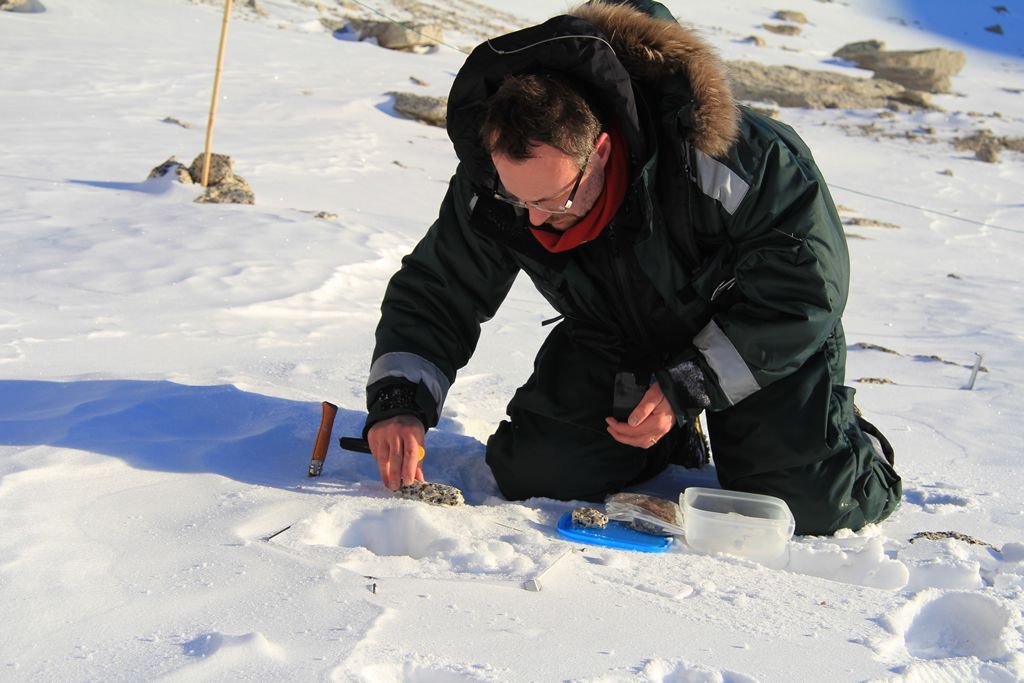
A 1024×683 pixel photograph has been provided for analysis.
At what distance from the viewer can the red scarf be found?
1907 millimetres

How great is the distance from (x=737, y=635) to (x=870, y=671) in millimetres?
Answer: 199

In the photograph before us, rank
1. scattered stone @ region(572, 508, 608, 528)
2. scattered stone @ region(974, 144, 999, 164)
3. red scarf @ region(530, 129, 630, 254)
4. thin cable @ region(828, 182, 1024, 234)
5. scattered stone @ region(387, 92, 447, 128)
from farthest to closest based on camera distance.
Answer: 1. scattered stone @ region(974, 144, 999, 164)
2. scattered stone @ region(387, 92, 447, 128)
3. thin cable @ region(828, 182, 1024, 234)
4. scattered stone @ region(572, 508, 608, 528)
5. red scarf @ region(530, 129, 630, 254)

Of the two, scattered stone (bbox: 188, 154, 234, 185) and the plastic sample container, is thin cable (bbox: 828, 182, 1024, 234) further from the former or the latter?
the plastic sample container

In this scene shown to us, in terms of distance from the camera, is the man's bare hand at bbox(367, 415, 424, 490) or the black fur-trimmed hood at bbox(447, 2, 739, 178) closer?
the black fur-trimmed hood at bbox(447, 2, 739, 178)

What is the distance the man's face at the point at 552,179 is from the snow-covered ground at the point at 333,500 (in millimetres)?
636

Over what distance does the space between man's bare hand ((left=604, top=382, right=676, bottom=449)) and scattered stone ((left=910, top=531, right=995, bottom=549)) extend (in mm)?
593

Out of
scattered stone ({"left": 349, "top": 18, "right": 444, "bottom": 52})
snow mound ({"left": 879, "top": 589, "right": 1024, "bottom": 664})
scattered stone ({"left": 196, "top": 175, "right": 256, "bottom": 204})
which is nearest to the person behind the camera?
snow mound ({"left": 879, "top": 589, "right": 1024, "bottom": 664})

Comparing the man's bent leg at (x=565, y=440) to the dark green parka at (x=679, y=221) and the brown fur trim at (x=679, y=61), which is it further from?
the brown fur trim at (x=679, y=61)

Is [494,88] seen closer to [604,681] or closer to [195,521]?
[195,521]

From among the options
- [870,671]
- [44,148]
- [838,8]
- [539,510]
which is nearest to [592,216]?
[539,510]

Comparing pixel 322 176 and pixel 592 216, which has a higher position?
pixel 592 216

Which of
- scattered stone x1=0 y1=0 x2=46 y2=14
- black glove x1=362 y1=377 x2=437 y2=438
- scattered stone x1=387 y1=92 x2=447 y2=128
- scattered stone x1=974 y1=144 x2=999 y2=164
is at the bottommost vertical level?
scattered stone x1=0 y1=0 x2=46 y2=14

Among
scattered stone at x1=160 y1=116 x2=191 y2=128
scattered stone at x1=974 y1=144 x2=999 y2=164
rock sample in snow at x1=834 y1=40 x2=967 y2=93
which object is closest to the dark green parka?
scattered stone at x1=160 y1=116 x2=191 y2=128

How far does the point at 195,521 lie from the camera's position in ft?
5.93
